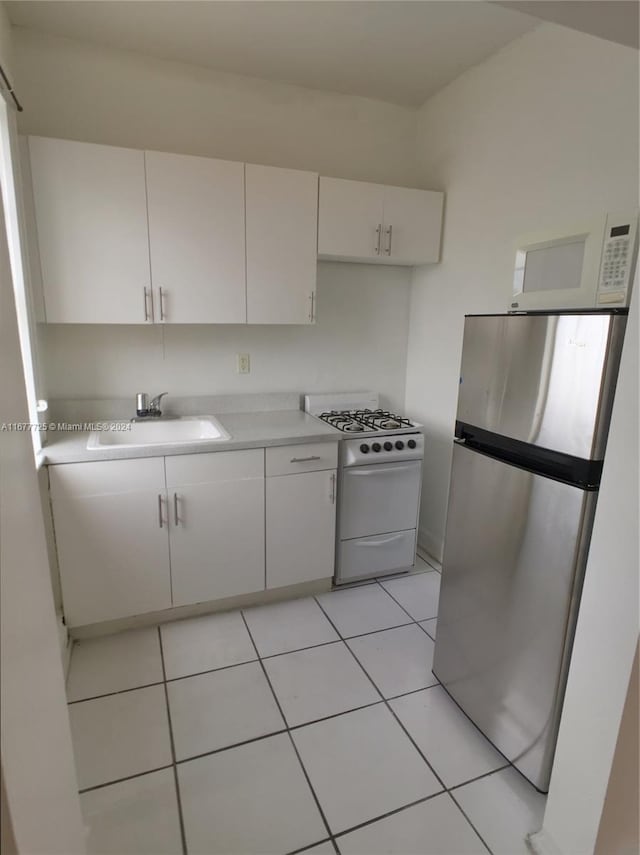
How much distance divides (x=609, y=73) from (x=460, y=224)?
2.98 ft

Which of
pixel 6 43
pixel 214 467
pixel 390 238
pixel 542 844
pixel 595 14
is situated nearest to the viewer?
pixel 595 14

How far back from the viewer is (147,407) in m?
2.46

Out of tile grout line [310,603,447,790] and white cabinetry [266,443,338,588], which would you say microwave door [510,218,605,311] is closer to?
white cabinetry [266,443,338,588]

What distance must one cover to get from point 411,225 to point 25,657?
2605 millimetres

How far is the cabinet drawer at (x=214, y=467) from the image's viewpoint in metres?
2.09

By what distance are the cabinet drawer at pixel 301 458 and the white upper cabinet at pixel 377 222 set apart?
3.48 ft

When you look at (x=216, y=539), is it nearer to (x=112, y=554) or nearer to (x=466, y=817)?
(x=112, y=554)

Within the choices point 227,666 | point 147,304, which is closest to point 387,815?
point 227,666

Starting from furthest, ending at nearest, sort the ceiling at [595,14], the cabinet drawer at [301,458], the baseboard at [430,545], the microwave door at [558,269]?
the baseboard at [430,545]
the cabinet drawer at [301,458]
the microwave door at [558,269]
the ceiling at [595,14]

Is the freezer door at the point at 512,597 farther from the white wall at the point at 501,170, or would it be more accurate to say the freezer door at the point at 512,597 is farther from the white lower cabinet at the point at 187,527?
the white wall at the point at 501,170

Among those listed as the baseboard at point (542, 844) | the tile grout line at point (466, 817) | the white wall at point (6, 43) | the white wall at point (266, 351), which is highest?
the white wall at point (6, 43)

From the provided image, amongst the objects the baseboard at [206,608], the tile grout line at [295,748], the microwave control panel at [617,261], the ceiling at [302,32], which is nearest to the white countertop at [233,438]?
the baseboard at [206,608]

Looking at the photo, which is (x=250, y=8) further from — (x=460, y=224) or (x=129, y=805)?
(x=129, y=805)

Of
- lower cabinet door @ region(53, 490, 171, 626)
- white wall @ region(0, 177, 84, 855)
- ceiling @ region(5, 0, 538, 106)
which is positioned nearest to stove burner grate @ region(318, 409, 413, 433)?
lower cabinet door @ region(53, 490, 171, 626)
